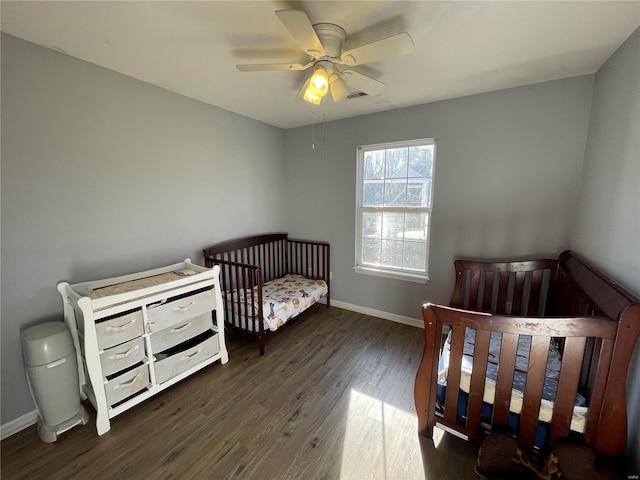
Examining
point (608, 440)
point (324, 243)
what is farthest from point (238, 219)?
point (608, 440)

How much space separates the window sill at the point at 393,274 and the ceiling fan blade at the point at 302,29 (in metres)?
2.21

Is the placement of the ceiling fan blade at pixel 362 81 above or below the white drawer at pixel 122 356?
above

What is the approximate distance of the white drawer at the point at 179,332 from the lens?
6.05 ft

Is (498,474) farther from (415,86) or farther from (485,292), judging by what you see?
(415,86)

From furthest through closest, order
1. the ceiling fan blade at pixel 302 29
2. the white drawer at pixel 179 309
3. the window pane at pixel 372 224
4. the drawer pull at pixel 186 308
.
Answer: the window pane at pixel 372 224
the drawer pull at pixel 186 308
the white drawer at pixel 179 309
the ceiling fan blade at pixel 302 29

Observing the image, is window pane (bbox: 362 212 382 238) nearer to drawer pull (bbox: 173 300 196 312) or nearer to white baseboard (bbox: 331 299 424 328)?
white baseboard (bbox: 331 299 424 328)

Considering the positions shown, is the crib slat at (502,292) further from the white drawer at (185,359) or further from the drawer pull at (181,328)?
the drawer pull at (181,328)

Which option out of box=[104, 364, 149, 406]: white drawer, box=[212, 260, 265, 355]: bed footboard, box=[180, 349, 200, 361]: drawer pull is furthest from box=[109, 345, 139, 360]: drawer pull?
box=[212, 260, 265, 355]: bed footboard

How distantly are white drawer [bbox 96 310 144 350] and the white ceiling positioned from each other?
1.66m

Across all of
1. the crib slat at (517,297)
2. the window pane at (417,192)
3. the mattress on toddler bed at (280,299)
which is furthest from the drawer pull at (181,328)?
the crib slat at (517,297)

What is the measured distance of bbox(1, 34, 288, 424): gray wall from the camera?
61.0 inches

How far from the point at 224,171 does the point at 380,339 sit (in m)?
2.37

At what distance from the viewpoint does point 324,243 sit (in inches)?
132

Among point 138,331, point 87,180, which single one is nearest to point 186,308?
point 138,331
